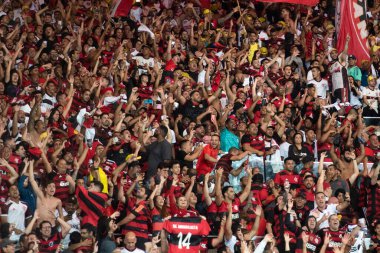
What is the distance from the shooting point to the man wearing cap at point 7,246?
14.8 m

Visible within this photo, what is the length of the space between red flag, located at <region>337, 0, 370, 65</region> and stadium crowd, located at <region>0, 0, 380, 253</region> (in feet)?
0.98

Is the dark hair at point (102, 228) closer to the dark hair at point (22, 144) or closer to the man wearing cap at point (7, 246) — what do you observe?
the man wearing cap at point (7, 246)

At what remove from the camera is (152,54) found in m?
22.8

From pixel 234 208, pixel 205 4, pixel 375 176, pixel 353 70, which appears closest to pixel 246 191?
pixel 234 208

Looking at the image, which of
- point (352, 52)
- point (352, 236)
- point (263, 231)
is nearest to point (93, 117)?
point (263, 231)

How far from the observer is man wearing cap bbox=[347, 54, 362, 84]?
75.0 feet

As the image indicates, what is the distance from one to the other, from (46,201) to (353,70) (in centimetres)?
875

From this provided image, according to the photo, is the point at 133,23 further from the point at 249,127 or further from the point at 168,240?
the point at 168,240

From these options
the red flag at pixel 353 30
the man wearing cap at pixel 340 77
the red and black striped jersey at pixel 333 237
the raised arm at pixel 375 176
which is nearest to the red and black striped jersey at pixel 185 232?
the red and black striped jersey at pixel 333 237

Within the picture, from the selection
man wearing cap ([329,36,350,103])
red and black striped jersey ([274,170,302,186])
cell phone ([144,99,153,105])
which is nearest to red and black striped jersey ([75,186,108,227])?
red and black striped jersey ([274,170,302,186])

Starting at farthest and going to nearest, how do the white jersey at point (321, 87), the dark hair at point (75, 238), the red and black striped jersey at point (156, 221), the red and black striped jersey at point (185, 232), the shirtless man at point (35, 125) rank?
the white jersey at point (321, 87), the shirtless man at point (35, 125), the red and black striped jersey at point (156, 221), the red and black striped jersey at point (185, 232), the dark hair at point (75, 238)

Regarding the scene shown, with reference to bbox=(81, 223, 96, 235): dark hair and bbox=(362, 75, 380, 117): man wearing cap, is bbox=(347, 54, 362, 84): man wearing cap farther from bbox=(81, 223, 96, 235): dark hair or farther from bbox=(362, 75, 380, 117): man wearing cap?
bbox=(81, 223, 96, 235): dark hair

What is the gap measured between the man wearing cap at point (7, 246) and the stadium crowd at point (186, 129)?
36 mm

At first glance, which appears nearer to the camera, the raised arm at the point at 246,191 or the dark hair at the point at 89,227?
the dark hair at the point at 89,227
